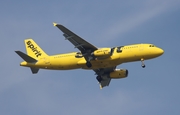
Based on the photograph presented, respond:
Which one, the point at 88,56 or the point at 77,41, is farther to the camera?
the point at 88,56

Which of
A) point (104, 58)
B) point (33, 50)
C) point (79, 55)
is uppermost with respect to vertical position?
point (33, 50)

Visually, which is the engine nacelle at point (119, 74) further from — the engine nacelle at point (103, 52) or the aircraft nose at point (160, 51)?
the engine nacelle at point (103, 52)

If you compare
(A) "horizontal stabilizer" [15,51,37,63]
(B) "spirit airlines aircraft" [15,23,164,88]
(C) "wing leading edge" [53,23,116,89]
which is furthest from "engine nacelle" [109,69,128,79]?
(A) "horizontal stabilizer" [15,51,37,63]

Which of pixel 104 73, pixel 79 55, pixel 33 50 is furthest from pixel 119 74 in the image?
pixel 33 50

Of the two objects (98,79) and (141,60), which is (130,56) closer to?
(141,60)

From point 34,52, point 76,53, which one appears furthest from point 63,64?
point 34,52

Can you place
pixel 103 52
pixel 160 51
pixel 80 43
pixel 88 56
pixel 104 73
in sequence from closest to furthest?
1. pixel 103 52
2. pixel 80 43
3. pixel 160 51
4. pixel 88 56
5. pixel 104 73

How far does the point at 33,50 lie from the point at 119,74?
18.5 metres

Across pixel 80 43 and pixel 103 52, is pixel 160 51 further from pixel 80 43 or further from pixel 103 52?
pixel 80 43

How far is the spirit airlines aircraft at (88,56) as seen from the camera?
92625mm

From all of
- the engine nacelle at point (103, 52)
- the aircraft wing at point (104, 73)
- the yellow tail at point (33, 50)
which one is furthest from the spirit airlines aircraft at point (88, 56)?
the aircraft wing at point (104, 73)

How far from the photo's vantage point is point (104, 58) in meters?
93.2

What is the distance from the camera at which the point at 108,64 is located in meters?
94.9

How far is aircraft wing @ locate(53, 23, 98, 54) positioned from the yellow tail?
9689 millimetres
